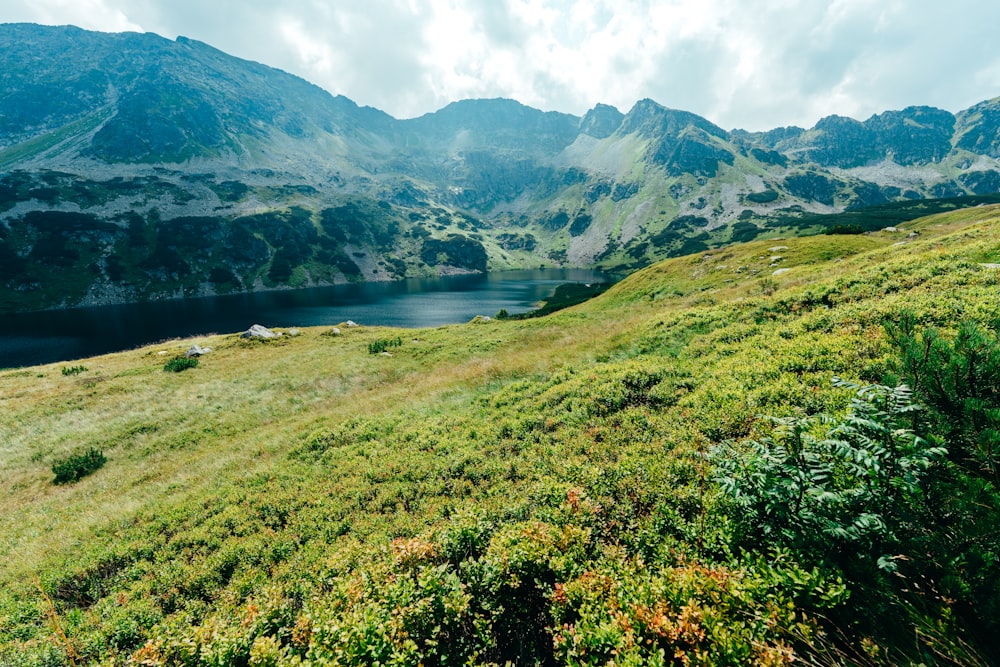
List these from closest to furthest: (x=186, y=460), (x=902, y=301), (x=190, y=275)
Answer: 1. (x=902, y=301)
2. (x=186, y=460)
3. (x=190, y=275)

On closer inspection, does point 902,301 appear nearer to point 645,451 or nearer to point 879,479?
point 645,451

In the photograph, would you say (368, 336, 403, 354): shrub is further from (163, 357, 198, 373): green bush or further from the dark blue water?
the dark blue water

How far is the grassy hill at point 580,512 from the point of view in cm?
451

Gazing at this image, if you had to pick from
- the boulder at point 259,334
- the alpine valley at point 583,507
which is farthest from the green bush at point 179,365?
the alpine valley at point 583,507

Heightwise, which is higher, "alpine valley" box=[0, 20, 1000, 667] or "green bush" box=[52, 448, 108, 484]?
"alpine valley" box=[0, 20, 1000, 667]

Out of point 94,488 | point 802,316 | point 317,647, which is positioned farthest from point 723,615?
point 94,488

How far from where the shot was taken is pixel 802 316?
1661 centimetres

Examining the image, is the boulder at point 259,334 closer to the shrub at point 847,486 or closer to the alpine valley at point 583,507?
the alpine valley at point 583,507

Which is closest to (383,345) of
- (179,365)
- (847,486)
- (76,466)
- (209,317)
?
(179,365)

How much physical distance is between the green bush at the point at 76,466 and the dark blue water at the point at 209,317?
7836 centimetres

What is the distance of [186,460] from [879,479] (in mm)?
25975

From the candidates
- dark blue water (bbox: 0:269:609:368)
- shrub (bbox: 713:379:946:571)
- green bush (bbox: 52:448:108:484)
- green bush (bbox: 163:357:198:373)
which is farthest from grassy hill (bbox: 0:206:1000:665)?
dark blue water (bbox: 0:269:609:368)

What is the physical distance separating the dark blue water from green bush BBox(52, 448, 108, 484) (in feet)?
257

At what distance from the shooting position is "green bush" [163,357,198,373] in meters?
37.9
